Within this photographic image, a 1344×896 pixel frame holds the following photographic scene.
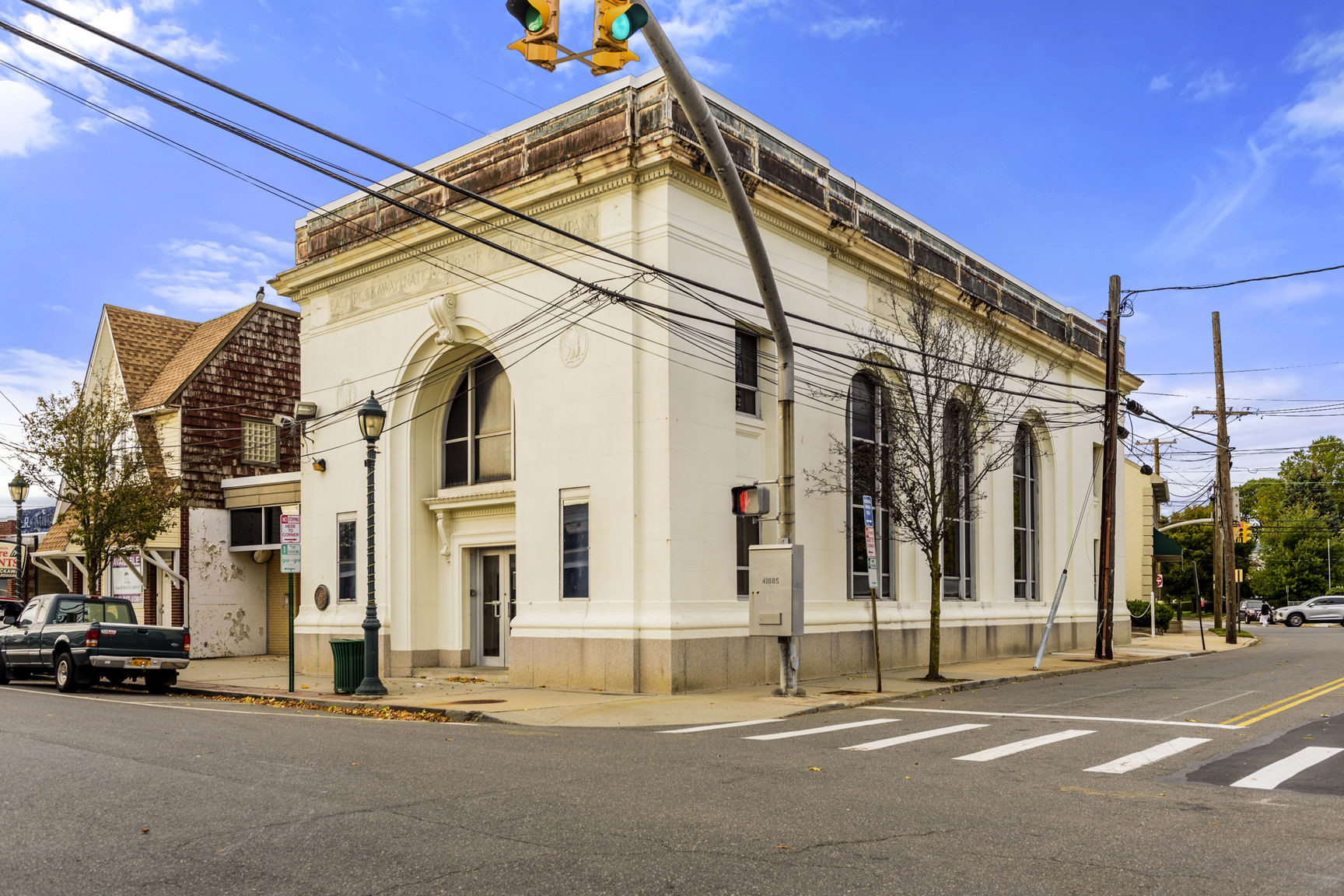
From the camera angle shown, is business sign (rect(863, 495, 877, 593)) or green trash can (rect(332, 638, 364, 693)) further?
green trash can (rect(332, 638, 364, 693))

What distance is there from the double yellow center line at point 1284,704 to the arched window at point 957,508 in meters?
6.18

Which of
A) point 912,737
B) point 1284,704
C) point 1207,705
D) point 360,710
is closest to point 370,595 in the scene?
point 360,710

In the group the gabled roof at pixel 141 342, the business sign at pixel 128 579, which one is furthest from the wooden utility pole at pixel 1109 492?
the gabled roof at pixel 141 342

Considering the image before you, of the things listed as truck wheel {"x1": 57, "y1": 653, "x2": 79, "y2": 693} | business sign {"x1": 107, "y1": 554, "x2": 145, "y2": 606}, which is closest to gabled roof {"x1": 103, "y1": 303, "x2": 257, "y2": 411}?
business sign {"x1": 107, "y1": 554, "x2": 145, "y2": 606}

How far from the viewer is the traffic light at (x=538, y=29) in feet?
22.6

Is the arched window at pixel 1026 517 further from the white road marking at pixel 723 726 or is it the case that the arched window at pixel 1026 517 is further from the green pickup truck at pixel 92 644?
the green pickup truck at pixel 92 644

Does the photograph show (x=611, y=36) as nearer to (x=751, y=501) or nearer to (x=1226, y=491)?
(x=751, y=501)

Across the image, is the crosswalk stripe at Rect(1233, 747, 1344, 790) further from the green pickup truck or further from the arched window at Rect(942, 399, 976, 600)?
the green pickup truck

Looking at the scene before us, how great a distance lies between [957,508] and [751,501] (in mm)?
6394

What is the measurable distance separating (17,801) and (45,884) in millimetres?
2743

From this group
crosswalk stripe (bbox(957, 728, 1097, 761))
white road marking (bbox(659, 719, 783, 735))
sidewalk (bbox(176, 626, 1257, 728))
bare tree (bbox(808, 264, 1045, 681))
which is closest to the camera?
crosswalk stripe (bbox(957, 728, 1097, 761))

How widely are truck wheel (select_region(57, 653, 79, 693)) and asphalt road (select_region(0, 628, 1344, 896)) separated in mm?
6244

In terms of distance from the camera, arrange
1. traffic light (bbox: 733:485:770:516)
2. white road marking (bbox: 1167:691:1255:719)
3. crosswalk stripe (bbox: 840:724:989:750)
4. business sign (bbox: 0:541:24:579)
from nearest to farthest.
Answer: crosswalk stripe (bbox: 840:724:989:750) → white road marking (bbox: 1167:691:1255:719) → traffic light (bbox: 733:485:770:516) → business sign (bbox: 0:541:24:579)

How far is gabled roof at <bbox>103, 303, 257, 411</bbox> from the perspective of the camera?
31.2 meters
